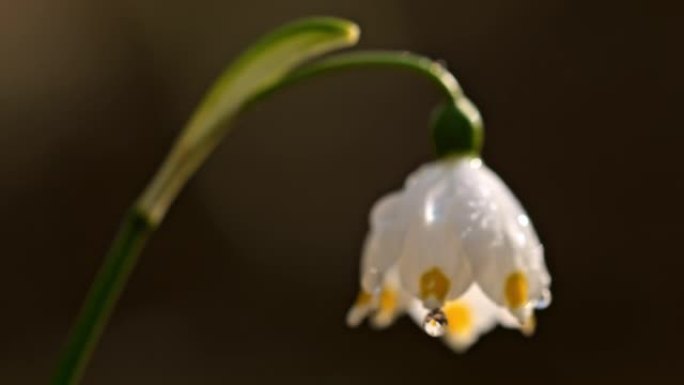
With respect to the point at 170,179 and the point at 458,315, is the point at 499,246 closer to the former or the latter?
the point at 458,315

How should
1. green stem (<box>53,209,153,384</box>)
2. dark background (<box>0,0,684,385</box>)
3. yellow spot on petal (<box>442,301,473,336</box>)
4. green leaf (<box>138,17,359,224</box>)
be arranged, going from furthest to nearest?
1. dark background (<box>0,0,684,385</box>)
2. yellow spot on petal (<box>442,301,473,336</box>)
3. green leaf (<box>138,17,359,224</box>)
4. green stem (<box>53,209,153,384</box>)

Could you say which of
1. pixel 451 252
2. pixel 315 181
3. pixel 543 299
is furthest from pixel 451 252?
pixel 315 181

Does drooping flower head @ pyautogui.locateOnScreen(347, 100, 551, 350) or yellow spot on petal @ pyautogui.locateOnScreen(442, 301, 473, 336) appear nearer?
drooping flower head @ pyautogui.locateOnScreen(347, 100, 551, 350)

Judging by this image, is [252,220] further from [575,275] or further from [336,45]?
[336,45]

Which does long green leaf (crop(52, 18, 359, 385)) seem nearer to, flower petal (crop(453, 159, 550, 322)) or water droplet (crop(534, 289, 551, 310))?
flower petal (crop(453, 159, 550, 322))

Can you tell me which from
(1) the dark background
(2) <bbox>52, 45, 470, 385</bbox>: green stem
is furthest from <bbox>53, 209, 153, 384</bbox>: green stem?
(1) the dark background

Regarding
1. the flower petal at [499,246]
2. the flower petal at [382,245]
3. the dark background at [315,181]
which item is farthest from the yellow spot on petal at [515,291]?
the dark background at [315,181]

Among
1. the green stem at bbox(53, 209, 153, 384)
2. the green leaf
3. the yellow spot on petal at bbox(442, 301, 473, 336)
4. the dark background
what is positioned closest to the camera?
the green stem at bbox(53, 209, 153, 384)

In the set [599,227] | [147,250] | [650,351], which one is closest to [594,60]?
[599,227]
